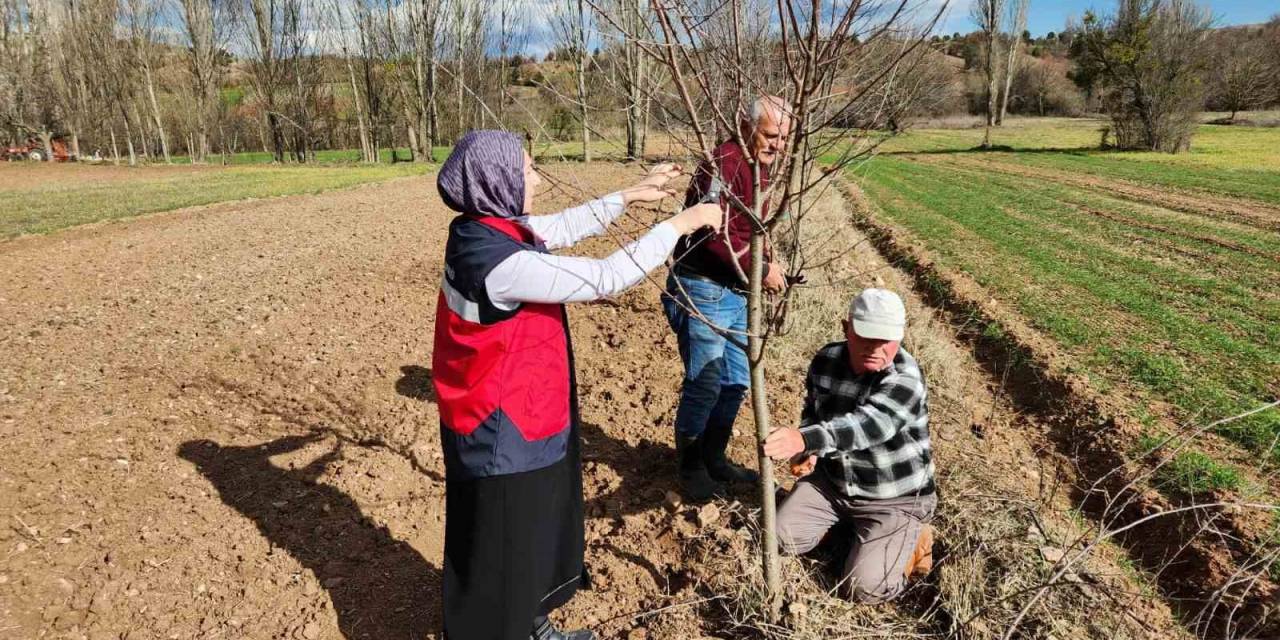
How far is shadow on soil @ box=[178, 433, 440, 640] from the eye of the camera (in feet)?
8.98

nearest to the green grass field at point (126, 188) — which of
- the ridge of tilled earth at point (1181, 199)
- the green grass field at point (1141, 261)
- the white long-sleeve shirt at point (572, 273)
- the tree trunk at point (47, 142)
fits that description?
the tree trunk at point (47, 142)

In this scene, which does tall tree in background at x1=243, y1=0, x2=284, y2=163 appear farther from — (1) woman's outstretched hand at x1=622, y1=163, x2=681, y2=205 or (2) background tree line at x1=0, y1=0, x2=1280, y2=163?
(1) woman's outstretched hand at x1=622, y1=163, x2=681, y2=205

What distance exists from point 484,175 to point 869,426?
5.31 feet

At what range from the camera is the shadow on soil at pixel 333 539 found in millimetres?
2736

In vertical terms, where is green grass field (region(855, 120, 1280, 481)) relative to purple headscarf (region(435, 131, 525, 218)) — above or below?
below

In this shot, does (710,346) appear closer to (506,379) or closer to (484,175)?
(506,379)

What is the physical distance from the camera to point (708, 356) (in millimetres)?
3117

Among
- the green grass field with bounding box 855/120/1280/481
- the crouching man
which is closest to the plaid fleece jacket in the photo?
the crouching man

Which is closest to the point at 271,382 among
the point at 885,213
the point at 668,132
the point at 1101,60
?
the point at 668,132

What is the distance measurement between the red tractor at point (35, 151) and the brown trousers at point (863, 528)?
139 ft

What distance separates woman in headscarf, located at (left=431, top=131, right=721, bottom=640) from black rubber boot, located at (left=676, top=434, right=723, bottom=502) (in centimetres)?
118

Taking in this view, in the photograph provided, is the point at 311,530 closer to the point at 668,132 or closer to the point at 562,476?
the point at 562,476

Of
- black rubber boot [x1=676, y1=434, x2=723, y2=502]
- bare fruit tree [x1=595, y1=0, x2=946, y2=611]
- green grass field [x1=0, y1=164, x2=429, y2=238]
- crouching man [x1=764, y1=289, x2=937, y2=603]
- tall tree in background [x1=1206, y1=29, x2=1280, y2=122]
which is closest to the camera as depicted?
bare fruit tree [x1=595, y1=0, x2=946, y2=611]

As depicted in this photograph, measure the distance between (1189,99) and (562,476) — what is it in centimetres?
3294
